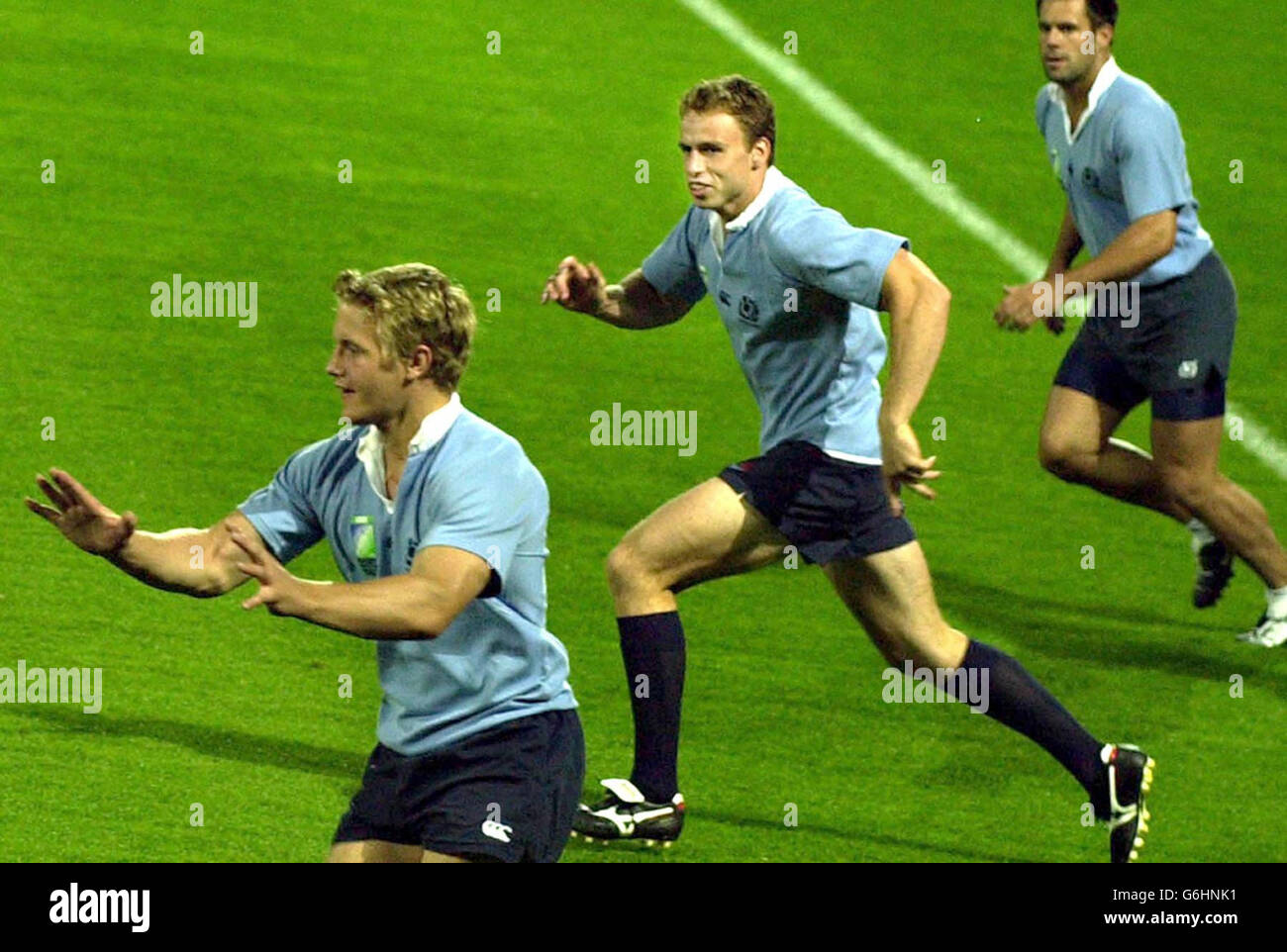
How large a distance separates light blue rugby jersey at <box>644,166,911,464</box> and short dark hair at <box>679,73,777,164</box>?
178 millimetres

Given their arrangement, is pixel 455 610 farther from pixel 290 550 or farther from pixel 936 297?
pixel 936 297

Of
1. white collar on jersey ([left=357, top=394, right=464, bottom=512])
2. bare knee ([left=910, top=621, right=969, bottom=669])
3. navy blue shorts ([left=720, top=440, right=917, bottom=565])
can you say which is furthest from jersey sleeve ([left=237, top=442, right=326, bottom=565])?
bare knee ([left=910, top=621, right=969, bottom=669])

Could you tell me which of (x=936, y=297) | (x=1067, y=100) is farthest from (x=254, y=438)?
(x=936, y=297)

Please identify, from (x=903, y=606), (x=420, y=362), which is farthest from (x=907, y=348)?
(x=420, y=362)

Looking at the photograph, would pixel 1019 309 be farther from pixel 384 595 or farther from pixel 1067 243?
pixel 384 595

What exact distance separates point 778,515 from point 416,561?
2211 millimetres

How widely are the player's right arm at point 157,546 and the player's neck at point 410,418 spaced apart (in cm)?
41

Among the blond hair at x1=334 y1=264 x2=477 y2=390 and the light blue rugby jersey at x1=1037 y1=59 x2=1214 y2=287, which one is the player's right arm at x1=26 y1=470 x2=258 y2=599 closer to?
the blond hair at x1=334 y1=264 x2=477 y2=390

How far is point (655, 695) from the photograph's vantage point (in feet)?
26.0

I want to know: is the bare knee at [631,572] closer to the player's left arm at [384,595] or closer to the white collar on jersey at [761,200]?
the white collar on jersey at [761,200]

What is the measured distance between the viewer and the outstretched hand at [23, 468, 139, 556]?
6.12 metres

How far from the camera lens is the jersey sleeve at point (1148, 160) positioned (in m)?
9.30

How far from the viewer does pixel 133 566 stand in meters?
6.33
